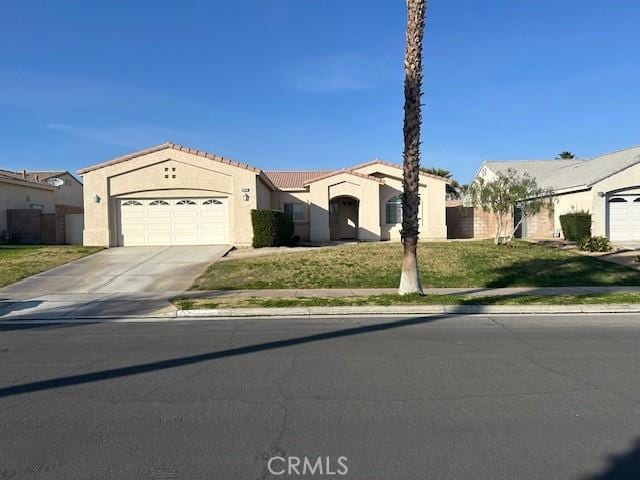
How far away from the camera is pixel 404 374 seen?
619 cm

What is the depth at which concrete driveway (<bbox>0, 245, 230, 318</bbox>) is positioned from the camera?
466 inches

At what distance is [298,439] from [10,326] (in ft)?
27.0

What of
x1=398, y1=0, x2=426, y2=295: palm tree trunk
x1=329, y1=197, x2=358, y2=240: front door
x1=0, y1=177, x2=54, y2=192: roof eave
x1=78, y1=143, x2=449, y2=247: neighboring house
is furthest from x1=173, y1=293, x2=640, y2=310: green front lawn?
x1=0, y1=177, x2=54, y2=192: roof eave

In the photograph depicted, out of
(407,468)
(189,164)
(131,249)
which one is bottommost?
(407,468)

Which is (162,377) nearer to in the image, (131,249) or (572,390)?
(572,390)

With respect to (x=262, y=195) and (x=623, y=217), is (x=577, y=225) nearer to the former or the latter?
(x=623, y=217)

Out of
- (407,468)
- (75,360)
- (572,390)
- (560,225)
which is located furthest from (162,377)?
(560,225)

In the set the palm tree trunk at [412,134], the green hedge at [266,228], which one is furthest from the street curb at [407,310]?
the green hedge at [266,228]

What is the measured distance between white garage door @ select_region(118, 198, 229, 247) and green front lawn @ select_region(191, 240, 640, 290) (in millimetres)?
5670

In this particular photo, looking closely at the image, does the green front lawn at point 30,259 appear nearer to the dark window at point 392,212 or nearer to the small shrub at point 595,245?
the dark window at point 392,212

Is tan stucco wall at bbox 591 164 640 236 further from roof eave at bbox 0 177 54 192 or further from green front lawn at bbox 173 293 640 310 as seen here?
roof eave at bbox 0 177 54 192

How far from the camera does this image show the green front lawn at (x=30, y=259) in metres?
16.7

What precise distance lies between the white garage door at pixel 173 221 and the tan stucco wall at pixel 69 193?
13.3 m

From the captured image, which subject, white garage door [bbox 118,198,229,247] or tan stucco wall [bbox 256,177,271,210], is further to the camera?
tan stucco wall [bbox 256,177,271,210]
